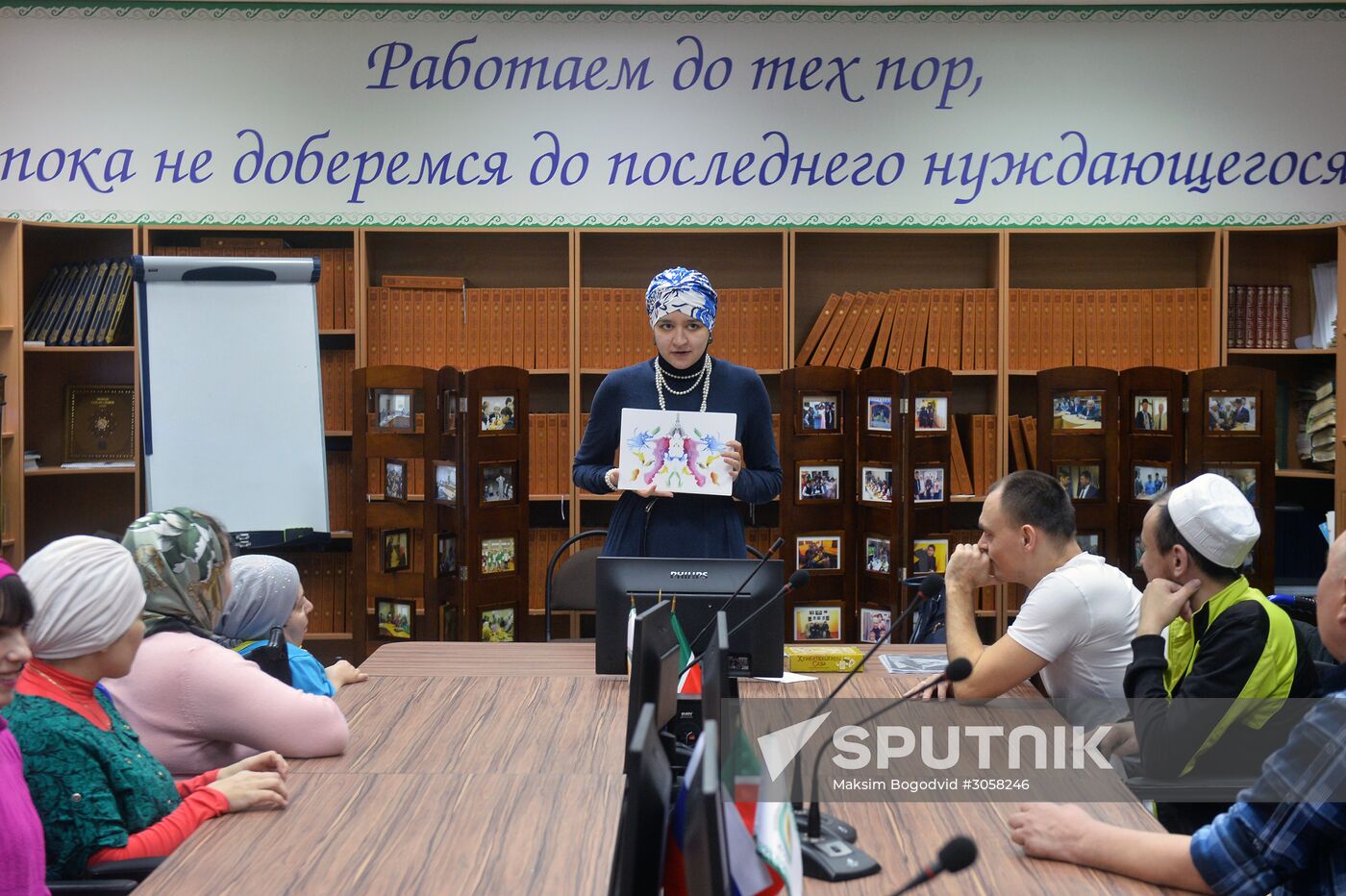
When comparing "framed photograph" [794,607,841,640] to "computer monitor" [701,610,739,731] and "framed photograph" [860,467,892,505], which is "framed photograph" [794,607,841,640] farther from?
"computer monitor" [701,610,739,731]

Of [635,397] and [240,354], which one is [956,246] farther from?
[240,354]

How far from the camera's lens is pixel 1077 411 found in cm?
473

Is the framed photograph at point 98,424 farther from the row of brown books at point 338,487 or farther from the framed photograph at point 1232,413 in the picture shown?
the framed photograph at point 1232,413

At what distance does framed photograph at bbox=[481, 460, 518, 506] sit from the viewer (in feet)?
14.5

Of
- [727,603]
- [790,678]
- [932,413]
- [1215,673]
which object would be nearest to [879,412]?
[932,413]

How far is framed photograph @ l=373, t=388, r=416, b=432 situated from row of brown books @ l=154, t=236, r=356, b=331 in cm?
75

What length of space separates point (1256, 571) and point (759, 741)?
11.6 feet

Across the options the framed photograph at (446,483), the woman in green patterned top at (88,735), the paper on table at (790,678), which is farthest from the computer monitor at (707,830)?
the framed photograph at (446,483)

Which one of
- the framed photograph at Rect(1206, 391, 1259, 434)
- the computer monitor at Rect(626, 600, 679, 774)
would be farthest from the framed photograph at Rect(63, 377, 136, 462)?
the framed photograph at Rect(1206, 391, 1259, 434)

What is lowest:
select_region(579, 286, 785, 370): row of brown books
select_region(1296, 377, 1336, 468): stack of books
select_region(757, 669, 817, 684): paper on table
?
select_region(757, 669, 817, 684): paper on table

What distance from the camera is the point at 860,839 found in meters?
1.64

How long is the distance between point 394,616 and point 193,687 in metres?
2.70

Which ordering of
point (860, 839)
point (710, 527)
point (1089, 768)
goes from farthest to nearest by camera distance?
point (710, 527)
point (1089, 768)
point (860, 839)

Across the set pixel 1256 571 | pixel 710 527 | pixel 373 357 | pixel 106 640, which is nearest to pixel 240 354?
pixel 373 357
